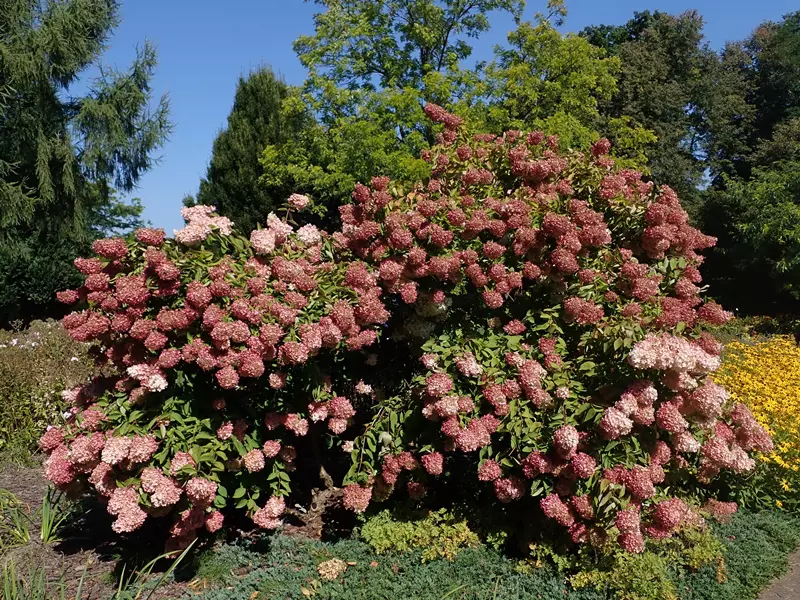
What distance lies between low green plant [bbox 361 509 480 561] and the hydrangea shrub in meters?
0.18

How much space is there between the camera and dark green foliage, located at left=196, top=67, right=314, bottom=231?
1646 cm

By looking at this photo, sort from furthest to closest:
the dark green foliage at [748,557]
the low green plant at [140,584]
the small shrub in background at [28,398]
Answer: the small shrub in background at [28,398] → the dark green foliage at [748,557] → the low green plant at [140,584]

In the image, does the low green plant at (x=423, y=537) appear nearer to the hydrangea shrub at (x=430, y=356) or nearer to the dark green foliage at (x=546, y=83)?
the hydrangea shrub at (x=430, y=356)

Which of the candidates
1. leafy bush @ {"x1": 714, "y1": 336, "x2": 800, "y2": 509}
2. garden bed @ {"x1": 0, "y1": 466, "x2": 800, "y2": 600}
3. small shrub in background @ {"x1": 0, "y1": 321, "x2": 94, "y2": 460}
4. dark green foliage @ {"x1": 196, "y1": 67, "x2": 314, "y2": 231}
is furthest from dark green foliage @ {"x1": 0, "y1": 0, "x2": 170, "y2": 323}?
leafy bush @ {"x1": 714, "y1": 336, "x2": 800, "y2": 509}

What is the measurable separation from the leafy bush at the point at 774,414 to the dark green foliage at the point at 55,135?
13458mm

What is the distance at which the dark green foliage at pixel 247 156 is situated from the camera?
54.0 ft

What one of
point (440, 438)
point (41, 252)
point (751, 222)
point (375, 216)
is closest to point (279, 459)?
point (440, 438)

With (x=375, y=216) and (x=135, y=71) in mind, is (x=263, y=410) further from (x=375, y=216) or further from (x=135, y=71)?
(x=135, y=71)

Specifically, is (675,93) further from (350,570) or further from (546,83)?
(350,570)

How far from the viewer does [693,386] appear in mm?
3062

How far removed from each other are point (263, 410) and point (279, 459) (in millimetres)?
344

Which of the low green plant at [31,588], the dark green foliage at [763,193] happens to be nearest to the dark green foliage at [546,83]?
the dark green foliage at [763,193]

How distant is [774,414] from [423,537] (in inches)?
115

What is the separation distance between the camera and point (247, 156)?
16.5 m
